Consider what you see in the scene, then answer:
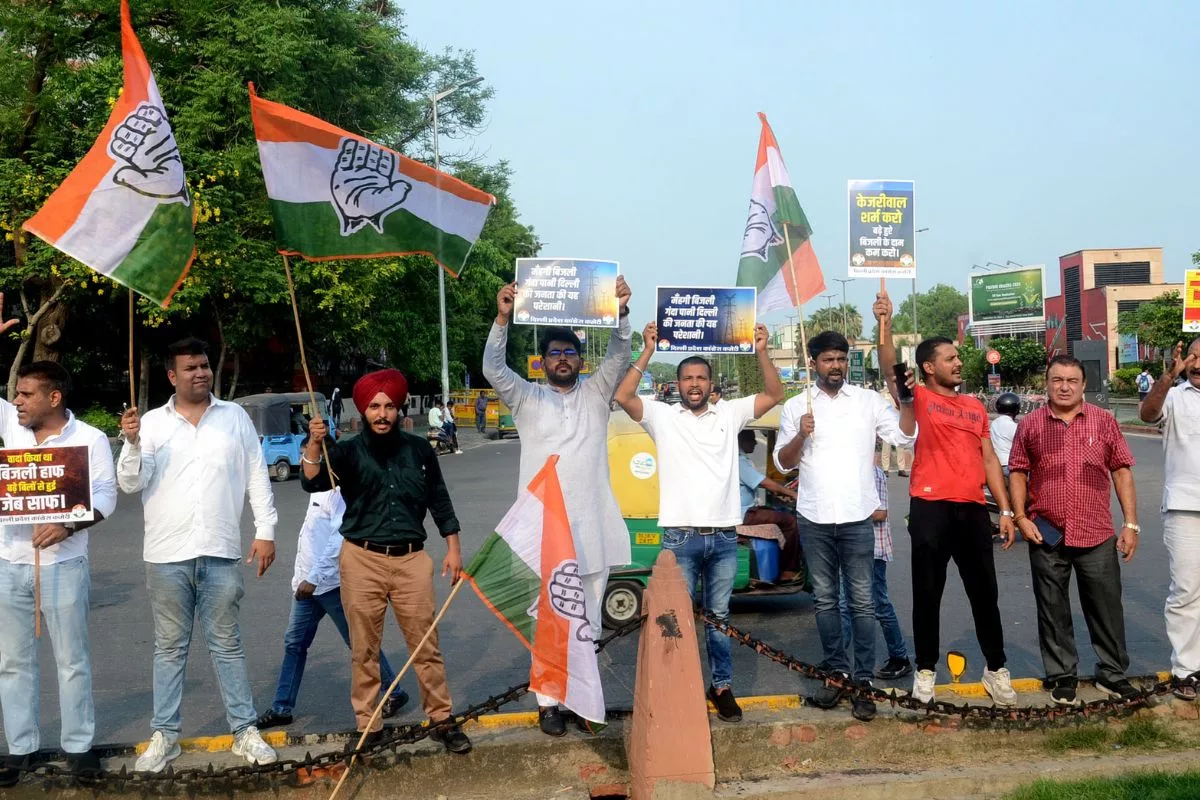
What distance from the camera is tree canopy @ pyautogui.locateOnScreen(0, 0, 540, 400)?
2109 centimetres

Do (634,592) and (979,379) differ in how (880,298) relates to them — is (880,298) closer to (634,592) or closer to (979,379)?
(634,592)

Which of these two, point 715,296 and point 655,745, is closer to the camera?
point 655,745

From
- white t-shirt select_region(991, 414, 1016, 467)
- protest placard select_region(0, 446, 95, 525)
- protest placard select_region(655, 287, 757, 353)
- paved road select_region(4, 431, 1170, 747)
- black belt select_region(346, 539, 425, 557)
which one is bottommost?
paved road select_region(4, 431, 1170, 747)

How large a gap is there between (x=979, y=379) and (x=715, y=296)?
6383 cm

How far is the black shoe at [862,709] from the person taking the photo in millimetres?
5145

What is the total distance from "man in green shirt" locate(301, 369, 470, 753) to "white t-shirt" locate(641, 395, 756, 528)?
1.16 m

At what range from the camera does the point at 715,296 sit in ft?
20.5

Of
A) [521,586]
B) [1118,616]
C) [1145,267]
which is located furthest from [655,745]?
[1145,267]

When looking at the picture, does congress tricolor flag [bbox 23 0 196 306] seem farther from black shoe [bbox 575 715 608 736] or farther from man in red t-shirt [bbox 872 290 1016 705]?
man in red t-shirt [bbox 872 290 1016 705]

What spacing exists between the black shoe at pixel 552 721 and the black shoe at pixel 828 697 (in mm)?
1282

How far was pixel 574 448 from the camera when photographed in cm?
527

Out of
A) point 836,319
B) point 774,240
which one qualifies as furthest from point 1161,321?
point 836,319

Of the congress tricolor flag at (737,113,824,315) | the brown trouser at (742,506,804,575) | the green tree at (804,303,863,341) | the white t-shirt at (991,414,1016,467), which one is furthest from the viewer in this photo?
the green tree at (804,303,863,341)

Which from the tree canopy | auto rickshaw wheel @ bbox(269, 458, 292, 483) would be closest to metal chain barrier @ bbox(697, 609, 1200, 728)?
the tree canopy
